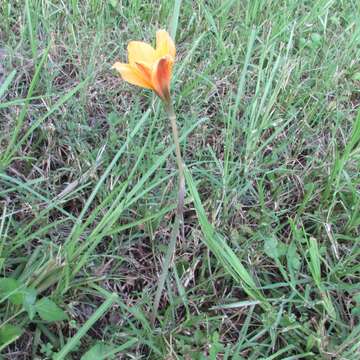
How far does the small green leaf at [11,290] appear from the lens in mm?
1109

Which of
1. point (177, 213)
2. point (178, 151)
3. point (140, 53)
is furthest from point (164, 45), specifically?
point (177, 213)

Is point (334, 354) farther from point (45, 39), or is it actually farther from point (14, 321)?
point (45, 39)

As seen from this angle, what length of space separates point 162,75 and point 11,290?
0.55m

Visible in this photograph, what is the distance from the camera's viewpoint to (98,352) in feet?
3.71

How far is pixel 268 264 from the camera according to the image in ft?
4.54

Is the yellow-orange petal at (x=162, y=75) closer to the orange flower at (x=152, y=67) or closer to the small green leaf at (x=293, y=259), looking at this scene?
the orange flower at (x=152, y=67)

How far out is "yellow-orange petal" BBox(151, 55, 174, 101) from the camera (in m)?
0.92

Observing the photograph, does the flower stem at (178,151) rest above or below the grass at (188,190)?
above

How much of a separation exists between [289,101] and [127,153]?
0.57 metres

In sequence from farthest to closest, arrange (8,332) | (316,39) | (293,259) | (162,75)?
(316,39), (293,259), (8,332), (162,75)

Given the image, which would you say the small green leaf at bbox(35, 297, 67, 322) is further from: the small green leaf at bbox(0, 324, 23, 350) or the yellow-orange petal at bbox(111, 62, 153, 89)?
the yellow-orange petal at bbox(111, 62, 153, 89)

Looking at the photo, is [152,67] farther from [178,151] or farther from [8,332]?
[8,332]

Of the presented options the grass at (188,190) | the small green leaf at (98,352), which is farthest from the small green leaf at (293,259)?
the small green leaf at (98,352)

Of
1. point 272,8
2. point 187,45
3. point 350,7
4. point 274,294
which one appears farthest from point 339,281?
point 350,7
